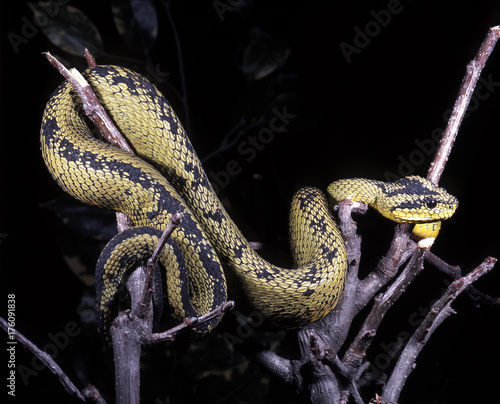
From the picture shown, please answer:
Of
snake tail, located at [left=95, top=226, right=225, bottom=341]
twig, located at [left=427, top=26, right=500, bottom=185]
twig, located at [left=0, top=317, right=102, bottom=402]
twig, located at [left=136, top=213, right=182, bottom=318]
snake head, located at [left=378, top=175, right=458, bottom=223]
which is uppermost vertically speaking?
twig, located at [left=427, top=26, right=500, bottom=185]

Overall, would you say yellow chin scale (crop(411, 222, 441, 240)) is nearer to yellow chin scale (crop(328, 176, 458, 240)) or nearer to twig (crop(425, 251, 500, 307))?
yellow chin scale (crop(328, 176, 458, 240))

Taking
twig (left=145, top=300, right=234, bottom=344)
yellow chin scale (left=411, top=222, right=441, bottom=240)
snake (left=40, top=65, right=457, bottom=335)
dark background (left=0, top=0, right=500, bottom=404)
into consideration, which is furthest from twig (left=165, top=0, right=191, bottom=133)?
twig (left=145, top=300, right=234, bottom=344)

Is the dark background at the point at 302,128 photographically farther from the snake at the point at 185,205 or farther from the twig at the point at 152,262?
the twig at the point at 152,262

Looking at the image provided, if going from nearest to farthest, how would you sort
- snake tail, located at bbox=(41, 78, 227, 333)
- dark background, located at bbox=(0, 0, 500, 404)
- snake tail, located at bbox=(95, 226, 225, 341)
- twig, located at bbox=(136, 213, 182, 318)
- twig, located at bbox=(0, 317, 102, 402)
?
twig, located at bbox=(136, 213, 182, 318) < twig, located at bbox=(0, 317, 102, 402) < snake tail, located at bbox=(95, 226, 225, 341) < snake tail, located at bbox=(41, 78, 227, 333) < dark background, located at bbox=(0, 0, 500, 404)

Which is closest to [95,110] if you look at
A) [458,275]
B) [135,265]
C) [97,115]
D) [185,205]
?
[97,115]

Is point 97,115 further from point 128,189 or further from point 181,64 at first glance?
point 181,64

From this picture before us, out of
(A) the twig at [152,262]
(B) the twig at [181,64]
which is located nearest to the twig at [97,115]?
(A) the twig at [152,262]
